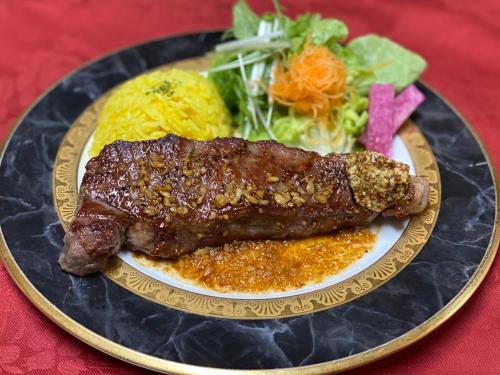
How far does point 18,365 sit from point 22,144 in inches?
79.3

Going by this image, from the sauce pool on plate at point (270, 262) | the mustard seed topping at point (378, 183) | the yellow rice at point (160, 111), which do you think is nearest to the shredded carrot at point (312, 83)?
the yellow rice at point (160, 111)

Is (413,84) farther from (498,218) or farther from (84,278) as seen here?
(84,278)

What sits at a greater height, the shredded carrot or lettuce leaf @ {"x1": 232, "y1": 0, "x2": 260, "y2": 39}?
lettuce leaf @ {"x1": 232, "y1": 0, "x2": 260, "y2": 39}

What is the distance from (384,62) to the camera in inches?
228

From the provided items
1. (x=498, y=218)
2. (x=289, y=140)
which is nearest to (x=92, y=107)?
(x=289, y=140)

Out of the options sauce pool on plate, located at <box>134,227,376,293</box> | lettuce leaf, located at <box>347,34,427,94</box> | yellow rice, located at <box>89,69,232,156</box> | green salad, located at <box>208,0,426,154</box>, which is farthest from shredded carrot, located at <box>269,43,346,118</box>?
sauce pool on plate, located at <box>134,227,376,293</box>

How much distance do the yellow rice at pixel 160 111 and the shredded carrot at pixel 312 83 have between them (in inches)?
26.3

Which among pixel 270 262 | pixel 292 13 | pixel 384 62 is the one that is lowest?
pixel 270 262

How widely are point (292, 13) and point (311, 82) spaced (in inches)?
88.3

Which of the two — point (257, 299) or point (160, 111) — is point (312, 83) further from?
point (257, 299)

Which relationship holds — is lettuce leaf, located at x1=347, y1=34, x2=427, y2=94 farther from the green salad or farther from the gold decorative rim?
the gold decorative rim

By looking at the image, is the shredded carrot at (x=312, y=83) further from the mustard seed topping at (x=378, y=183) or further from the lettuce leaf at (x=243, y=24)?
the mustard seed topping at (x=378, y=183)

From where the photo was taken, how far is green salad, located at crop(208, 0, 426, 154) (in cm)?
524

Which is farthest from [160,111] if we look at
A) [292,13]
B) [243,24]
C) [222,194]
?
[292,13]
